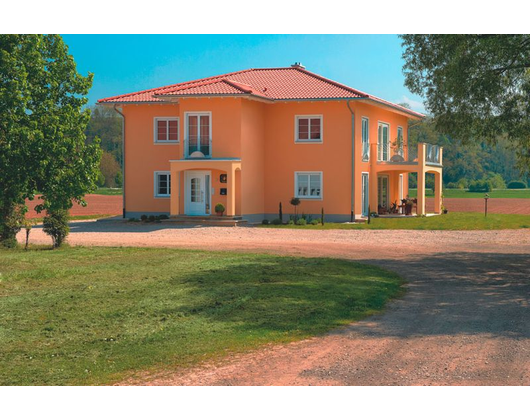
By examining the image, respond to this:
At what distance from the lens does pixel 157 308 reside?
38.0 feet

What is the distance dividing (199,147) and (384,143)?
10634 millimetres

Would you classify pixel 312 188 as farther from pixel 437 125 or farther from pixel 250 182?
pixel 437 125

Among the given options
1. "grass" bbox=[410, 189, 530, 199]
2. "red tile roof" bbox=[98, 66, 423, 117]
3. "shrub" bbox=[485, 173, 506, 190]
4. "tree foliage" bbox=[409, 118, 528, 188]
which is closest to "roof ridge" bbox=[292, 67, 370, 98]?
"red tile roof" bbox=[98, 66, 423, 117]

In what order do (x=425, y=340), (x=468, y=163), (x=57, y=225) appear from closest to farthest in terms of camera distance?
1. (x=425, y=340)
2. (x=57, y=225)
3. (x=468, y=163)

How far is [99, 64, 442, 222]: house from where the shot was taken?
32781mm

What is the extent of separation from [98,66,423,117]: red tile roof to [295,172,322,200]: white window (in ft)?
12.2

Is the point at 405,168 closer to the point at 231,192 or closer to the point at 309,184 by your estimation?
the point at 309,184

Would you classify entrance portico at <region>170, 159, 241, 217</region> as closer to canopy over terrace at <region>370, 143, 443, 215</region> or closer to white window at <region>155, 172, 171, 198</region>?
white window at <region>155, 172, 171, 198</region>

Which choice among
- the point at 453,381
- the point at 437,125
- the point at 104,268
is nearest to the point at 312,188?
the point at 437,125

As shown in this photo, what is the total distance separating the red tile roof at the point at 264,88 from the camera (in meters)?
32.7

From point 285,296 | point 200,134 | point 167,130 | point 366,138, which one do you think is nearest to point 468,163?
point 366,138
